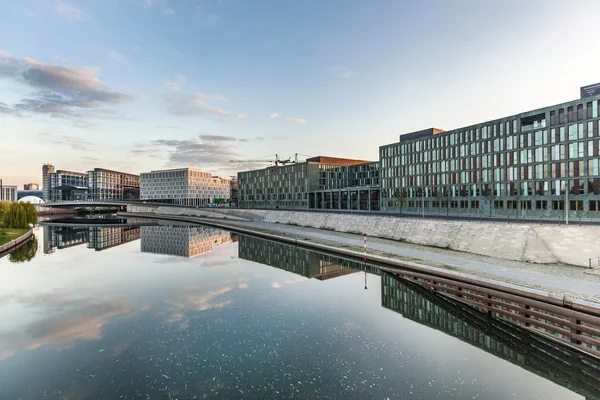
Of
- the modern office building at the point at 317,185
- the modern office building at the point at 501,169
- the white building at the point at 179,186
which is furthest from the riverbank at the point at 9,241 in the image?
the white building at the point at 179,186

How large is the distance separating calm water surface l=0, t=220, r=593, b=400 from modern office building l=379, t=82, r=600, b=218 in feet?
121

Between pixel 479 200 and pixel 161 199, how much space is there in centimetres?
17583

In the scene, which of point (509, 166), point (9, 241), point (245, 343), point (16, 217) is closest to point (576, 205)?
point (509, 166)

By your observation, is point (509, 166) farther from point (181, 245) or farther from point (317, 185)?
point (181, 245)

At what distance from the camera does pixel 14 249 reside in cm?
Result: 4866

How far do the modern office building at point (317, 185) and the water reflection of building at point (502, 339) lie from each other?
2981 inches

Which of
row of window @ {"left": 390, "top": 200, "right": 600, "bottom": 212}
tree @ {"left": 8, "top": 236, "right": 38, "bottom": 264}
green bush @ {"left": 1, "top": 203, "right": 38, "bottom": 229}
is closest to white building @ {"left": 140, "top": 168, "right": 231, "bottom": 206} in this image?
green bush @ {"left": 1, "top": 203, "right": 38, "bottom": 229}

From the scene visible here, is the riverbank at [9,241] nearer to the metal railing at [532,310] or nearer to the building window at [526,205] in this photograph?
the metal railing at [532,310]

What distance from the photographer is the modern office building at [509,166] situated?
182 feet

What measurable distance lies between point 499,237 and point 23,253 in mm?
63560

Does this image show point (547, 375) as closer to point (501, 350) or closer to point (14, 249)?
point (501, 350)

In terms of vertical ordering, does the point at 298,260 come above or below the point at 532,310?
below

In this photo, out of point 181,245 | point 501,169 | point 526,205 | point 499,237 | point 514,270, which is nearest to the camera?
point 514,270

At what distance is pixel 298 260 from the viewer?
39.7m
